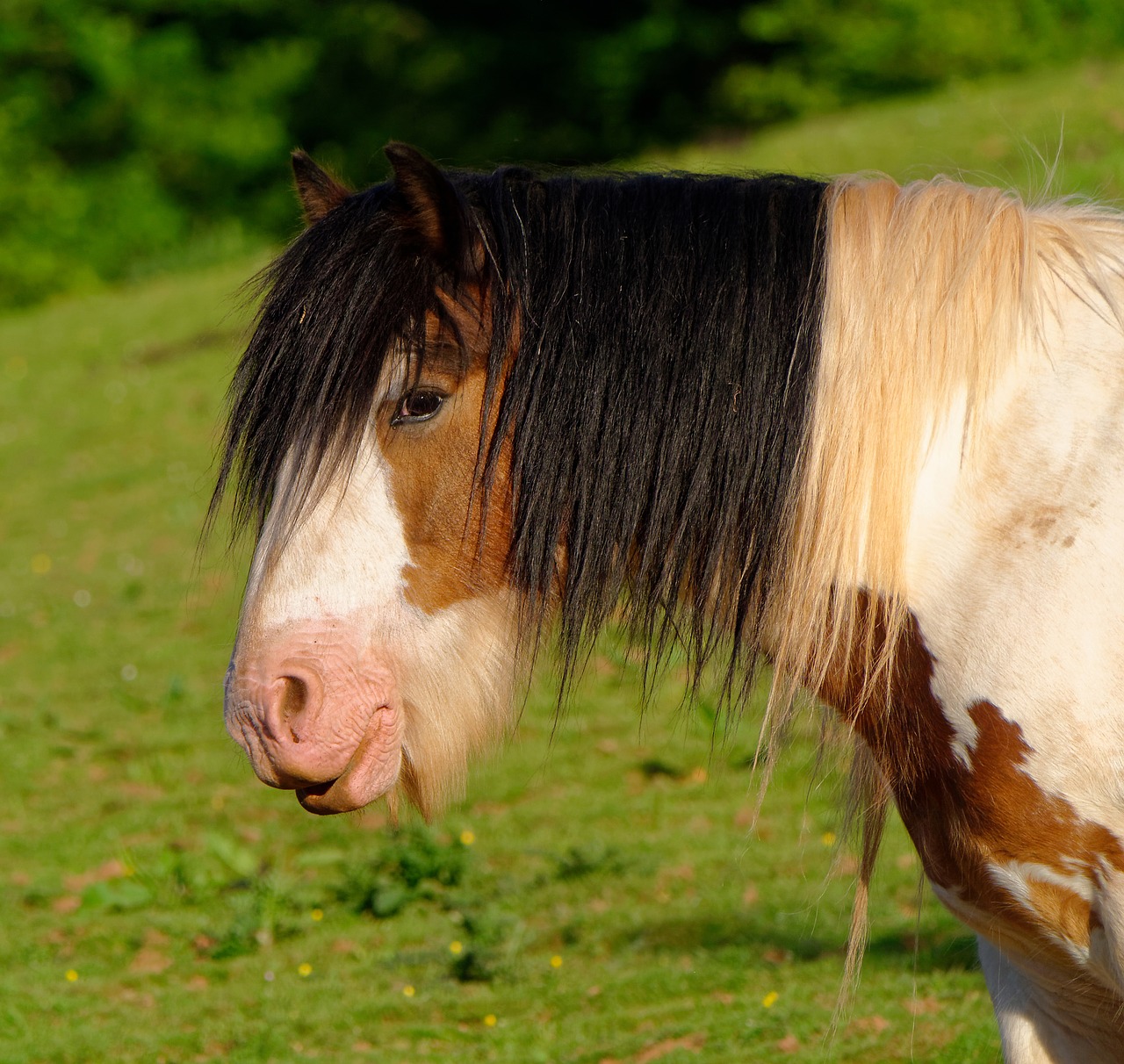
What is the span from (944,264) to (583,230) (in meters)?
0.61

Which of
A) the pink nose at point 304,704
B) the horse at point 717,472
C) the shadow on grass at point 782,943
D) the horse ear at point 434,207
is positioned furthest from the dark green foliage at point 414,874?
the horse ear at point 434,207

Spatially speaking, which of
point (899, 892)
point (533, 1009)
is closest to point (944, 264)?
point (533, 1009)

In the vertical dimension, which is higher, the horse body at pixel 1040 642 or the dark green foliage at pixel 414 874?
the horse body at pixel 1040 642

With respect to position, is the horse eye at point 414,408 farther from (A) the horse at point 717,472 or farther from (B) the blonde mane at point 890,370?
(B) the blonde mane at point 890,370

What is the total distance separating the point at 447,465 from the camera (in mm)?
2166

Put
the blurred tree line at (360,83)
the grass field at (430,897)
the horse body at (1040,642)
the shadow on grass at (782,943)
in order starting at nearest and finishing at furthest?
the horse body at (1040,642)
the grass field at (430,897)
the shadow on grass at (782,943)
the blurred tree line at (360,83)

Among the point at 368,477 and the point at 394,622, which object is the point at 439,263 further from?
the point at 394,622

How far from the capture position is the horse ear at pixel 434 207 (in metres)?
2.07

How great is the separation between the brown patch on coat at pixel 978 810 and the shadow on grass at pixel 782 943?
2.19m

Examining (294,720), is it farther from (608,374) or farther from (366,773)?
(608,374)

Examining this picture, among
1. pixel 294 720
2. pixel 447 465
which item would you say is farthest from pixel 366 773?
pixel 447 465

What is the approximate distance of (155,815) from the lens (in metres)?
6.34

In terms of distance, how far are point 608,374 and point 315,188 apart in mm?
780

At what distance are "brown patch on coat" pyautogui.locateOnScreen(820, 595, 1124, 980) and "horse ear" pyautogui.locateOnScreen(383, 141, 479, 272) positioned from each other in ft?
2.91
